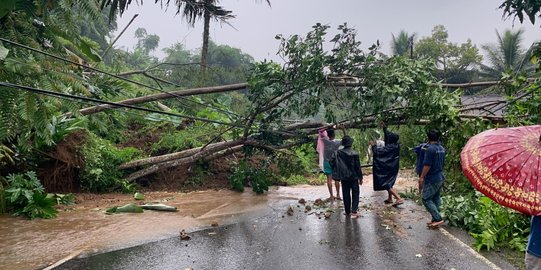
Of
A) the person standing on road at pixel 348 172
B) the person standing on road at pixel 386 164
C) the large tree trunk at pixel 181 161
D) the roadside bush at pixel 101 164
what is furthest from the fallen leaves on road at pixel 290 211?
the roadside bush at pixel 101 164

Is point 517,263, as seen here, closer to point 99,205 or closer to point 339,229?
point 339,229

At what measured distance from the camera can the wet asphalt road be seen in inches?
213

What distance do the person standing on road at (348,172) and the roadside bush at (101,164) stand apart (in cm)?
592

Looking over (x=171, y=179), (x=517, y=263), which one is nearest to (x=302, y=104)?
(x=171, y=179)

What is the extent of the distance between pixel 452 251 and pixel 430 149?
1806 millimetres

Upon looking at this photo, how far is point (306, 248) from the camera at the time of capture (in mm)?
6203

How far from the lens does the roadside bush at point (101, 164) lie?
10648 mm

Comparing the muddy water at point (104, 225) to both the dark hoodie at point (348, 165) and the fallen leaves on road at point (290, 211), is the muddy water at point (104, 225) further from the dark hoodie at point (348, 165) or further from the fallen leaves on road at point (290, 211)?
the dark hoodie at point (348, 165)

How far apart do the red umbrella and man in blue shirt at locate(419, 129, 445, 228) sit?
4.05m

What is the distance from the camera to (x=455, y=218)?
7.41m

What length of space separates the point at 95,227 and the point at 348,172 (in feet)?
15.2

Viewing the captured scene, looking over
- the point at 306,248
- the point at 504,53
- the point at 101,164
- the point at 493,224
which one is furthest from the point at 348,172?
the point at 504,53

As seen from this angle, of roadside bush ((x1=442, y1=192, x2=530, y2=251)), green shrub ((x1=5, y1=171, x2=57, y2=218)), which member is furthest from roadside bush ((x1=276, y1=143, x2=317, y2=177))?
green shrub ((x1=5, y1=171, x2=57, y2=218))

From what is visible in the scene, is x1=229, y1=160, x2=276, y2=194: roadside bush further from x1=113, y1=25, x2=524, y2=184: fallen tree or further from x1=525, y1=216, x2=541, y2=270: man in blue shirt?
x1=525, y1=216, x2=541, y2=270: man in blue shirt
